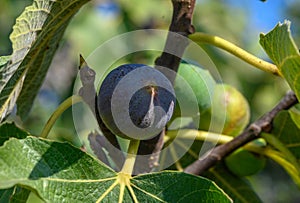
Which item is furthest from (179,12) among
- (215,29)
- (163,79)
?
(215,29)

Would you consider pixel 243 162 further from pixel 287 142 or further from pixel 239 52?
pixel 239 52

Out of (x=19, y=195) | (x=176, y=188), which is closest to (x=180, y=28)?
(x=176, y=188)

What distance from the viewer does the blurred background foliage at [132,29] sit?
325 centimetres

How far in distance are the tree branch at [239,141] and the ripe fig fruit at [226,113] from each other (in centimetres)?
9

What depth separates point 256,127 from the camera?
1.27 metres

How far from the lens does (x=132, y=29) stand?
3.33 metres

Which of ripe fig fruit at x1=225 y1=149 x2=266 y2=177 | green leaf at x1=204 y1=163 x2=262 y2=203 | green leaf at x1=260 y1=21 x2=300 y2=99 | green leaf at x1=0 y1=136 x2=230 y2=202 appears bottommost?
green leaf at x1=204 y1=163 x2=262 y2=203

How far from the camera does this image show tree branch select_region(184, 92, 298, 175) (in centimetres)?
126

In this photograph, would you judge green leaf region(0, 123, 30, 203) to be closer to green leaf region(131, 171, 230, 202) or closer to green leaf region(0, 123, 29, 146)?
green leaf region(0, 123, 29, 146)

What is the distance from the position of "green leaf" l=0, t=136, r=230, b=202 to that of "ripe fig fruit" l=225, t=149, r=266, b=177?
1.65ft

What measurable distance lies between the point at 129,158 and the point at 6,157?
23 cm

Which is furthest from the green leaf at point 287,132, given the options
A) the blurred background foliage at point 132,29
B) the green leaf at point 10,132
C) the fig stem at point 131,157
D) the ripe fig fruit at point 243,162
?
the blurred background foliage at point 132,29

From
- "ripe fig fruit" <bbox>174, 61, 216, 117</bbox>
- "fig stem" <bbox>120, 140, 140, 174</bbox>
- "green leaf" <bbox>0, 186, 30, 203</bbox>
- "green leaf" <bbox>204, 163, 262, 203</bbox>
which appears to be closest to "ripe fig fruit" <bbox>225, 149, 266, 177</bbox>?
"green leaf" <bbox>204, 163, 262, 203</bbox>

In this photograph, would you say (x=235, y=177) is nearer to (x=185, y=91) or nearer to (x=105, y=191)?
(x=185, y=91)
